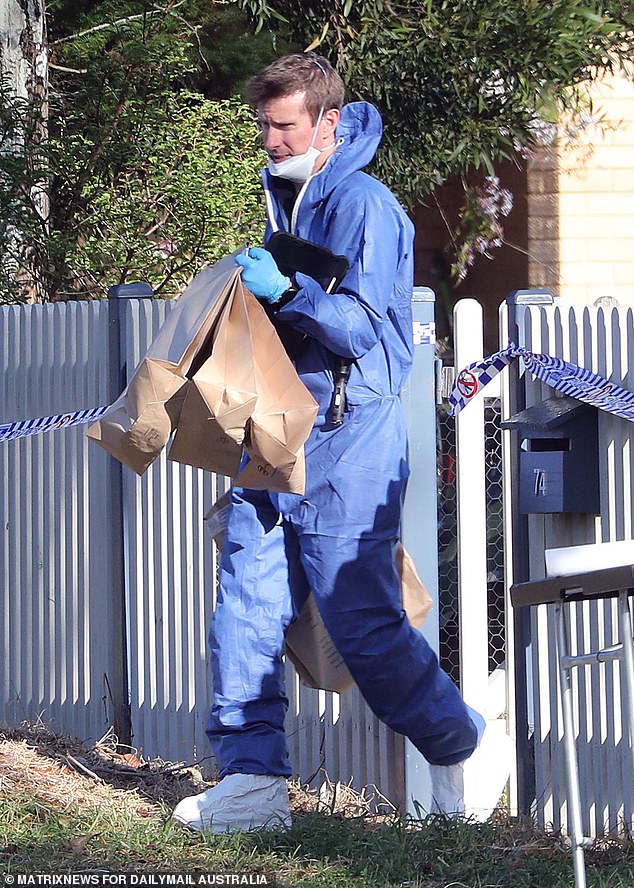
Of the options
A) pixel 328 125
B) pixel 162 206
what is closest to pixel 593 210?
pixel 162 206

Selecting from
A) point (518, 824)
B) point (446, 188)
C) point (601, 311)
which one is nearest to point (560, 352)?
point (601, 311)

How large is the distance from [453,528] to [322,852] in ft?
5.00

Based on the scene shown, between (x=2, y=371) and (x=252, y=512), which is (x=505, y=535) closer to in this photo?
(x=252, y=512)

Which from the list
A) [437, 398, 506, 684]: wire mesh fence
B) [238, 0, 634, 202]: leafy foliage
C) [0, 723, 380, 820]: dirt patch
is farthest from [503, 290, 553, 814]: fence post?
[238, 0, 634, 202]: leafy foliage

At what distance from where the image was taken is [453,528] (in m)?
5.25

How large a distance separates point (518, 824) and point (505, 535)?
0.93 meters

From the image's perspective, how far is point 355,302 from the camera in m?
4.05

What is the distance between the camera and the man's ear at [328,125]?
14.1 feet

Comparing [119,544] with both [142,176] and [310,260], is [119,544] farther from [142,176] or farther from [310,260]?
[142,176]

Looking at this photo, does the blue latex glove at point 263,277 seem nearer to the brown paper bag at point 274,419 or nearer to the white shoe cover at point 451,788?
the brown paper bag at point 274,419

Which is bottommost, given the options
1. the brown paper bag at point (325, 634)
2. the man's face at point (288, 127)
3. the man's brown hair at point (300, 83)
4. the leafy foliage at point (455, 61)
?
the brown paper bag at point (325, 634)

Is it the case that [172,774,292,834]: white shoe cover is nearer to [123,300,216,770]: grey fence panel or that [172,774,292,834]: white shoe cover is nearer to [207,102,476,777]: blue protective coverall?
[207,102,476,777]: blue protective coverall

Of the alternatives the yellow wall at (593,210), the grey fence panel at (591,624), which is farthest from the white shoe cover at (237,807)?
the yellow wall at (593,210)

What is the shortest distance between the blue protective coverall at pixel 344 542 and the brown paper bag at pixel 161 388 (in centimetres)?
22
